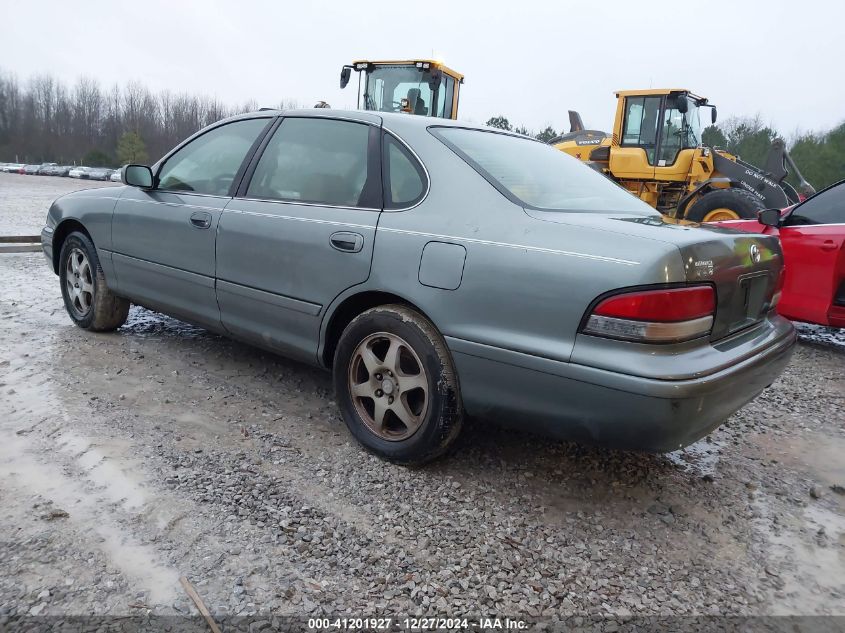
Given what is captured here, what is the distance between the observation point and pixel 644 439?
224 cm

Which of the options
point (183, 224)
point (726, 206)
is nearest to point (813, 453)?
point (183, 224)

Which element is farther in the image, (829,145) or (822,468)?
(829,145)

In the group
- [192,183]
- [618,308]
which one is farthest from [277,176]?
[618,308]

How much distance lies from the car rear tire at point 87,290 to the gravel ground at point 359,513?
716mm

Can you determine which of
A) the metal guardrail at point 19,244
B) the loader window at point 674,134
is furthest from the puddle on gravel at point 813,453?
the loader window at point 674,134

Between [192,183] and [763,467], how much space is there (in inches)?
142

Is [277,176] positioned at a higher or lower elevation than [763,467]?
higher

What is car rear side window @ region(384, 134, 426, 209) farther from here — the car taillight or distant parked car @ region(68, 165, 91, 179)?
distant parked car @ region(68, 165, 91, 179)

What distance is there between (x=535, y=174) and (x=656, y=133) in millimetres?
9239

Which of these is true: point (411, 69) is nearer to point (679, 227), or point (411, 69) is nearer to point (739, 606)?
point (679, 227)

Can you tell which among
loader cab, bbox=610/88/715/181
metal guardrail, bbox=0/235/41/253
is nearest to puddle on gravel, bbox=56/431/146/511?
metal guardrail, bbox=0/235/41/253

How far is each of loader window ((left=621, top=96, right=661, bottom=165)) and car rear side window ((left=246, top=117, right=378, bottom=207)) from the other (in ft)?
30.4

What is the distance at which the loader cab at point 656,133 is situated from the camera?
11.0m

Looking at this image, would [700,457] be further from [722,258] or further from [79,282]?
[79,282]
